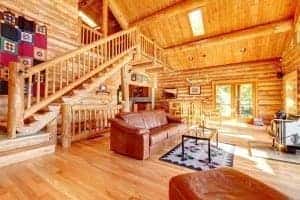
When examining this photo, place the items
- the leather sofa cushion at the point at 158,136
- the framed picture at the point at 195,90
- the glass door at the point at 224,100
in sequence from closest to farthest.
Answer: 1. the leather sofa cushion at the point at 158,136
2. the glass door at the point at 224,100
3. the framed picture at the point at 195,90

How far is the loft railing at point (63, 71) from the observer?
312 cm

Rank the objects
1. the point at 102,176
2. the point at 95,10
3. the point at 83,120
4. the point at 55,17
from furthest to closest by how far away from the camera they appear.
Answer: the point at 95,10 → the point at 55,17 → the point at 83,120 → the point at 102,176

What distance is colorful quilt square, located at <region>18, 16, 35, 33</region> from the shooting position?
174 inches

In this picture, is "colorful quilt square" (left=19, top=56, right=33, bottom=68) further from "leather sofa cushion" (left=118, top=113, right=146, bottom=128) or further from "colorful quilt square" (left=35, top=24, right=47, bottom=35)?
"leather sofa cushion" (left=118, top=113, right=146, bottom=128)

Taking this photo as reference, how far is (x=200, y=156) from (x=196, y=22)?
5620 millimetres

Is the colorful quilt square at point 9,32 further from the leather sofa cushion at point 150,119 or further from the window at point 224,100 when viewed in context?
the window at point 224,100

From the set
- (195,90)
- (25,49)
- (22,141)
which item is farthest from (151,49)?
(22,141)

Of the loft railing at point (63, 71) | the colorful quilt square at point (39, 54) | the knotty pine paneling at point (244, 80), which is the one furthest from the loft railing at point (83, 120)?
the knotty pine paneling at point (244, 80)

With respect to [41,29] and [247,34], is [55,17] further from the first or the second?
[247,34]

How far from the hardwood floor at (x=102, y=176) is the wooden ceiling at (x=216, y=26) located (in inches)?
188

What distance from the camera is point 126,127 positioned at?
3521 millimetres

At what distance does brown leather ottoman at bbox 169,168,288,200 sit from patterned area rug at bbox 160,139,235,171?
1.50 meters

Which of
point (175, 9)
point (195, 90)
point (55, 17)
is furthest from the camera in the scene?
point (195, 90)

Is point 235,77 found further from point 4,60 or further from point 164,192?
point 4,60
